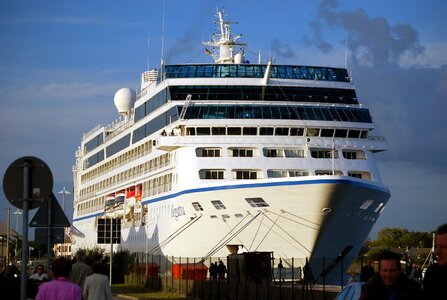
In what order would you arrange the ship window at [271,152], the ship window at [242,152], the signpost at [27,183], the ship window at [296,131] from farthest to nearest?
1. the ship window at [296,131]
2. the ship window at [242,152]
3. the ship window at [271,152]
4. the signpost at [27,183]

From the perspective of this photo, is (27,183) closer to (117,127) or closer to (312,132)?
(312,132)

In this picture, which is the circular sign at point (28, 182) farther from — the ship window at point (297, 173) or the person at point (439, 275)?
the ship window at point (297, 173)

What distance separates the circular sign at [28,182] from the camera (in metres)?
12.2

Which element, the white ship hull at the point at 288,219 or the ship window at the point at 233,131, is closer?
the white ship hull at the point at 288,219

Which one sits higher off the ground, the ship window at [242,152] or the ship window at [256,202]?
the ship window at [242,152]

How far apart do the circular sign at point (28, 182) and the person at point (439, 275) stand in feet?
18.0

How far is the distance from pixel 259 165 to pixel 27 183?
102ft

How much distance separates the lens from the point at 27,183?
12273mm

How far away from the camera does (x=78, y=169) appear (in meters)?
82.6

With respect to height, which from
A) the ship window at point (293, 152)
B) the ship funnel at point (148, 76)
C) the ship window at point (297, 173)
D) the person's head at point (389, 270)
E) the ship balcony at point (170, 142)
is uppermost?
the ship funnel at point (148, 76)

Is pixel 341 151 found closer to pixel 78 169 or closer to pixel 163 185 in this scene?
pixel 163 185

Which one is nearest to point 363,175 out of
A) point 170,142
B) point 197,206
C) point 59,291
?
point 197,206

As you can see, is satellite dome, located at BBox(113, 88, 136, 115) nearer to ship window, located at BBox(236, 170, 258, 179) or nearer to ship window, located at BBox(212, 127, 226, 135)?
ship window, located at BBox(212, 127, 226, 135)

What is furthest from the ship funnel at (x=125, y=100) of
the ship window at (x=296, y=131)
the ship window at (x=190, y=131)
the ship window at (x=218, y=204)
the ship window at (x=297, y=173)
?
the ship window at (x=218, y=204)
